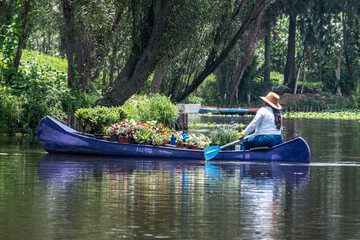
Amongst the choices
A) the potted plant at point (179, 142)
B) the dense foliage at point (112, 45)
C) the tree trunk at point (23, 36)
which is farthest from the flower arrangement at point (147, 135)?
the tree trunk at point (23, 36)

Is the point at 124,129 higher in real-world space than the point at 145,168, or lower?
higher

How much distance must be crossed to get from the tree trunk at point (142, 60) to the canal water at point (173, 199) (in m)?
8.55

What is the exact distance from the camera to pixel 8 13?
2830 centimetres

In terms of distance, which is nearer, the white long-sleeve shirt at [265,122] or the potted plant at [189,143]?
the white long-sleeve shirt at [265,122]

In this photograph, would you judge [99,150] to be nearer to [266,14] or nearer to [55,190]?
[55,190]

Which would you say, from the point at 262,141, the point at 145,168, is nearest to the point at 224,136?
the point at 262,141

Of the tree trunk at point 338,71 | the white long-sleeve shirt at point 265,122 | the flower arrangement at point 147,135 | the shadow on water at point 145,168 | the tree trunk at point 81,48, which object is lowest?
the shadow on water at point 145,168

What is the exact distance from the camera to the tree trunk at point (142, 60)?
2572 centimetres

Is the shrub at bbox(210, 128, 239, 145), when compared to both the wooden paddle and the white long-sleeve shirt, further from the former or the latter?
the white long-sleeve shirt

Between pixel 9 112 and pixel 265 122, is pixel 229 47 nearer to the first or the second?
pixel 9 112

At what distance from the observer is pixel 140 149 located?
1812cm

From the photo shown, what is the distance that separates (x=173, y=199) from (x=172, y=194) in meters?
0.58

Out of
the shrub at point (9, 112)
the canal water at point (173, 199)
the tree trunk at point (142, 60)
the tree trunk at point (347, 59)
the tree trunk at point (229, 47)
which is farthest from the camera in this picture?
the tree trunk at point (347, 59)

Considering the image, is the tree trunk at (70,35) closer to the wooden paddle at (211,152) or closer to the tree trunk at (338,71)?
the wooden paddle at (211,152)
